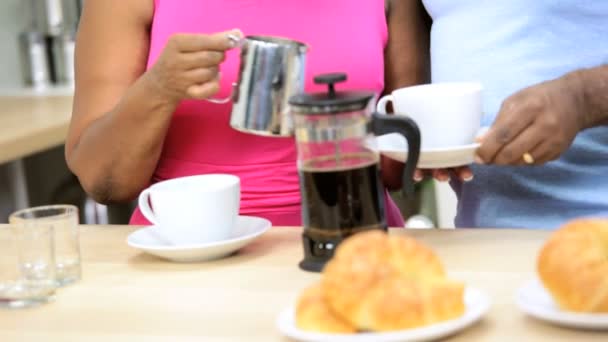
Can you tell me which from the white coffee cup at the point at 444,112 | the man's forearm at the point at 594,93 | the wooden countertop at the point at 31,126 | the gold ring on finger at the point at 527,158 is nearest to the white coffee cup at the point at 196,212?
the white coffee cup at the point at 444,112

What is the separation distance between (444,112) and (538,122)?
0.37 ft

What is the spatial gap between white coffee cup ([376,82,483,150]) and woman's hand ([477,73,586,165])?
0.13 feet

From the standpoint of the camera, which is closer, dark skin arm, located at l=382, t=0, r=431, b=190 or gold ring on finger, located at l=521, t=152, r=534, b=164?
gold ring on finger, located at l=521, t=152, r=534, b=164

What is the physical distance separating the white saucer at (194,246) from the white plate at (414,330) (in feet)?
0.95

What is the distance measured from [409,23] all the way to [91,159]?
0.54 metres

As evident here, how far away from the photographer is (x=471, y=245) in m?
1.22

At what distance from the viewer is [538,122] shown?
4.00 ft

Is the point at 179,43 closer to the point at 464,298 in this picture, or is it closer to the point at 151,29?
the point at 151,29

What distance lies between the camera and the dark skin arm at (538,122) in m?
1.20

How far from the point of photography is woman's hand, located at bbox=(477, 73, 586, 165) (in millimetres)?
1198

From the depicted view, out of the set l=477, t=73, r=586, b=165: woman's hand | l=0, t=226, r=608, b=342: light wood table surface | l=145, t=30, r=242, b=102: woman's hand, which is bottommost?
l=0, t=226, r=608, b=342: light wood table surface

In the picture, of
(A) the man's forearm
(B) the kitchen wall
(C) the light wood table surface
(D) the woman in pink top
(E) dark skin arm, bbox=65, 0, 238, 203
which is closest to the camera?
(C) the light wood table surface

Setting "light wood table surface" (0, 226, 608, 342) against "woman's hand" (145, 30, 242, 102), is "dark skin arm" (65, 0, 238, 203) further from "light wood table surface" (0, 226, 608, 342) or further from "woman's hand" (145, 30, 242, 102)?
"light wood table surface" (0, 226, 608, 342)

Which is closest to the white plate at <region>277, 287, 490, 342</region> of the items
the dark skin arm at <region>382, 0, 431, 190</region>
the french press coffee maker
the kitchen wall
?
the french press coffee maker
